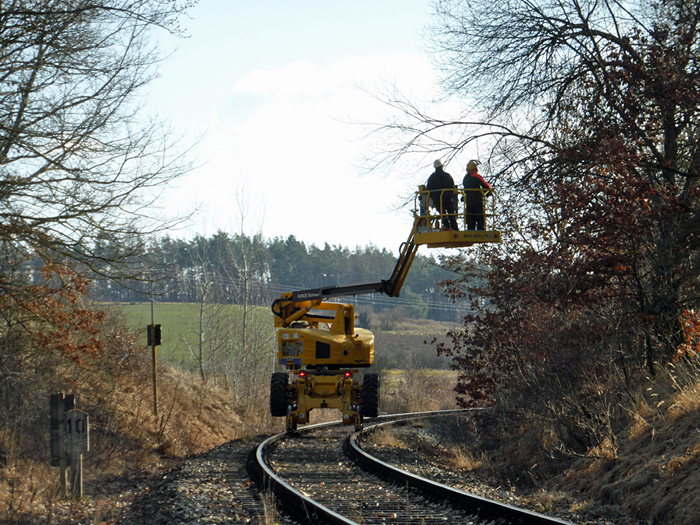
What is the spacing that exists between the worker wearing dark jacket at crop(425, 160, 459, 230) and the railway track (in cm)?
479

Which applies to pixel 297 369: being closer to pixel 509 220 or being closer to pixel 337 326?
pixel 337 326

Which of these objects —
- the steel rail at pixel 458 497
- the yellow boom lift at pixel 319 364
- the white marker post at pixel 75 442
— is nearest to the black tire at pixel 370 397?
the yellow boom lift at pixel 319 364

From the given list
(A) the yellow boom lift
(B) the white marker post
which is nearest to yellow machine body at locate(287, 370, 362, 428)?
(A) the yellow boom lift

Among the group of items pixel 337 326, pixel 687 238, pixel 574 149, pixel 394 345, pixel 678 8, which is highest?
pixel 678 8

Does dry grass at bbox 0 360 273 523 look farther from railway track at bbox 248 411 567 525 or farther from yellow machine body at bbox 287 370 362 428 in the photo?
yellow machine body at bbox 287 370 362 428

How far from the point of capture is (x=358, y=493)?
9711 mm

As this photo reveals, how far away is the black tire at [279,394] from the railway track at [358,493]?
2.48m

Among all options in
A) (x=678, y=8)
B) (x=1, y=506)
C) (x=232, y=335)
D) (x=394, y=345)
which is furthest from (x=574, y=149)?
(x=394, y=345)

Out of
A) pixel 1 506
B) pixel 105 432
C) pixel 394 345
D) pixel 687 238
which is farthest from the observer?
pixel 394 345

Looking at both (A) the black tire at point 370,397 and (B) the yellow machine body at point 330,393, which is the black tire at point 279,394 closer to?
(B) the yellow machine body at point 330,393

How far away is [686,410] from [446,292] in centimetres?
912

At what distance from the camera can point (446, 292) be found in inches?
714

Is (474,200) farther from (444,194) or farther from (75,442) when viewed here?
(75,442)

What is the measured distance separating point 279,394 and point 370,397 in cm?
241
